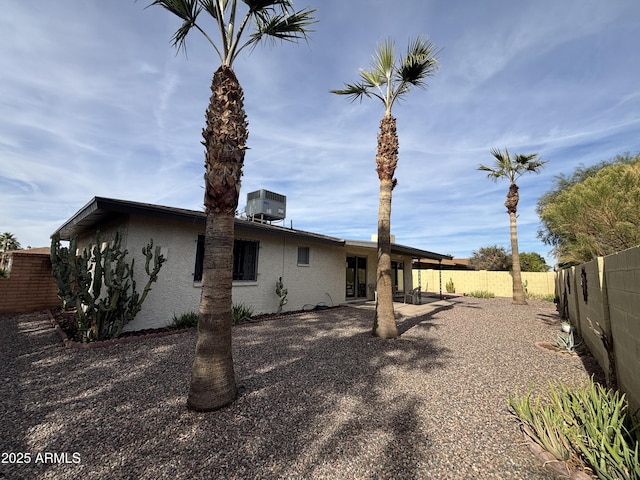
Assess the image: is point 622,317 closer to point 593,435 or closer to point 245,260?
point 593,435

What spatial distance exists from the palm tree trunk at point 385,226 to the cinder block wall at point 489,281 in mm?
13340

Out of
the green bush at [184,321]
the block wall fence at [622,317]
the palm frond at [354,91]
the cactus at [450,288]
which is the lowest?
the green bush at [184,321]

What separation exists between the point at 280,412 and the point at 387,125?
755 centimetres

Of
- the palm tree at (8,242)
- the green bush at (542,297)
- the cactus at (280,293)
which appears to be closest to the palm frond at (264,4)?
the cactus at (280,293)

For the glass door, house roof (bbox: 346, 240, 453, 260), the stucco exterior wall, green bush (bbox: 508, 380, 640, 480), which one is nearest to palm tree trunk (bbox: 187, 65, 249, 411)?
green bush (bbox: 508, 380, 640, 480)

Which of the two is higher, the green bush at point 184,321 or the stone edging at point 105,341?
the green bush at point 184,321

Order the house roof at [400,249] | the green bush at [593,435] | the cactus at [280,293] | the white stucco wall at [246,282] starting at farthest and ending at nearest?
the house roof at [400,249]
the cactus at [280,293]
the white stucco wall at [246,282]
the green bush at [593,435]

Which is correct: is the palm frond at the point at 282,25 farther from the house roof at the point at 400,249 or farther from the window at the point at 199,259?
the house roof at the point at 400,249

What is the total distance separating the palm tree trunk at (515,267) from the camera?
1563 cm

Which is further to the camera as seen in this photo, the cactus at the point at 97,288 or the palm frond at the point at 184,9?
the cactus at the point at 97,288

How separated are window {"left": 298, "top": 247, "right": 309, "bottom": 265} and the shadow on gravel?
6251mm

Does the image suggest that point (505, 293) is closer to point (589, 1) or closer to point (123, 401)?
point (589, 1)

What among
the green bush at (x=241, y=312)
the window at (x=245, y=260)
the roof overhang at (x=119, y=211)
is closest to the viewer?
the roof overhang at (x=119, y=211)

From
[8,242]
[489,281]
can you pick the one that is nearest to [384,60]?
[489,281]
